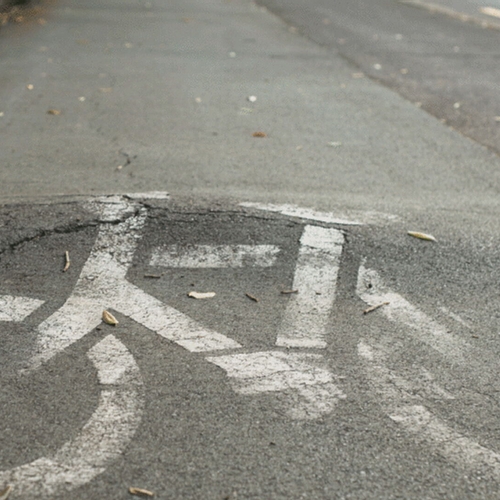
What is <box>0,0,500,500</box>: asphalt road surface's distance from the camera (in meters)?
2.99

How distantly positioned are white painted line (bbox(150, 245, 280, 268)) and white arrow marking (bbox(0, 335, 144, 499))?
3.68 ft

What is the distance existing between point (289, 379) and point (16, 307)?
1.52 metres

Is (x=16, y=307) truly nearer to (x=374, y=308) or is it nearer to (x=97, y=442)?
(x=97, y=442)

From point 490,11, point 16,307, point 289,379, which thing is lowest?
point 16,307

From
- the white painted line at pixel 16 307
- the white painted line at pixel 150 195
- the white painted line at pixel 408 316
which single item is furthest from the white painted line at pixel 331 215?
the white painted line at pixel 16 307

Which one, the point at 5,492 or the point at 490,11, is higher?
the point at 490,11

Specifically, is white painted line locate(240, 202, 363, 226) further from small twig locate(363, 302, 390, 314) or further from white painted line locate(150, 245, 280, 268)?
small twig locate(363, 302, 390, 314)

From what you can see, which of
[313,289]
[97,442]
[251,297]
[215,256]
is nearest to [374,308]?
[313,289]

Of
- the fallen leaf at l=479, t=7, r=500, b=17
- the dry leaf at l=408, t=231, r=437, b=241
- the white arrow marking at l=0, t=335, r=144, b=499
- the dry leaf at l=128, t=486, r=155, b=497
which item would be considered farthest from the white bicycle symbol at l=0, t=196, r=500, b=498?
the fallen leaf at l=479, t=7, r=500, b=17

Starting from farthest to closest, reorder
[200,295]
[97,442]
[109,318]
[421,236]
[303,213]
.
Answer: [303,213]
[421,236]
[200,295]
[109,318]
[97,442]

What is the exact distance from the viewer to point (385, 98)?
9.54 metres

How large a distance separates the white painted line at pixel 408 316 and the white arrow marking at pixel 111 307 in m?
0.90

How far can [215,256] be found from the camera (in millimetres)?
4777

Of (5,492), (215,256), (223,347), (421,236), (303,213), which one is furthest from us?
A: (303,213)
